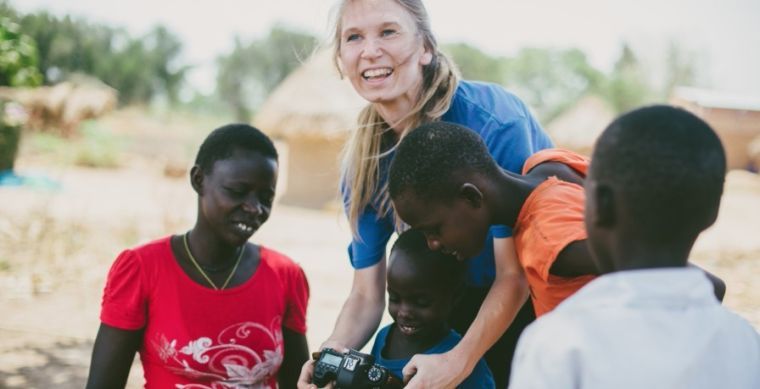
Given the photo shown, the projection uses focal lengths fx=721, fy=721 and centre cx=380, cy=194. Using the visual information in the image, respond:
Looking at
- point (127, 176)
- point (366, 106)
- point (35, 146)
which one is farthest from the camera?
point (35, 146)

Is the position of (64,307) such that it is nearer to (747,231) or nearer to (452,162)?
(452,162)

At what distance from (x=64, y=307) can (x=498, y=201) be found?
421 cm

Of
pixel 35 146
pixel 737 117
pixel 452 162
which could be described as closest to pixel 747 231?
pixel 737 117

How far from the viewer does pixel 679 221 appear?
1.30 metres

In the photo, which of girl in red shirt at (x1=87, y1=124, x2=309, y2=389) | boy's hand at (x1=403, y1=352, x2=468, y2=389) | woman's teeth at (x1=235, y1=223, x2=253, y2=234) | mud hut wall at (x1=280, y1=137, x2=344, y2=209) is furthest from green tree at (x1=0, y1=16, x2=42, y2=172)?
mud hut wall at (x1=280, y1=137, x2=344, y2=209)

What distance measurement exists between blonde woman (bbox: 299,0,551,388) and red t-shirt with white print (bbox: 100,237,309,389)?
281mm

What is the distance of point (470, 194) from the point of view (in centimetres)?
190

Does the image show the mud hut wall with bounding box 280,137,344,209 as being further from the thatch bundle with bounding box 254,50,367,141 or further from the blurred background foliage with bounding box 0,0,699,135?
the blurred background foliage with bounding box 0,0,699,135

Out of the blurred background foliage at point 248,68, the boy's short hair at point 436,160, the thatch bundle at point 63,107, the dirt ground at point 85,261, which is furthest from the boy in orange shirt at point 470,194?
the blurred background foliage at point 248,68

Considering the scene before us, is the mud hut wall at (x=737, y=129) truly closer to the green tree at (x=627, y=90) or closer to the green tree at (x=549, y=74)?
the green tree at (x=627, y=90)

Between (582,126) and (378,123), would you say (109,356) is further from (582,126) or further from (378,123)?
(582,126)

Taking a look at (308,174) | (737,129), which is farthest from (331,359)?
(737,129)

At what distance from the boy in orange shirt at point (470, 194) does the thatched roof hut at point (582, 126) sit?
15.4m

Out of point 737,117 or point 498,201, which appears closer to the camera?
point 498,201
